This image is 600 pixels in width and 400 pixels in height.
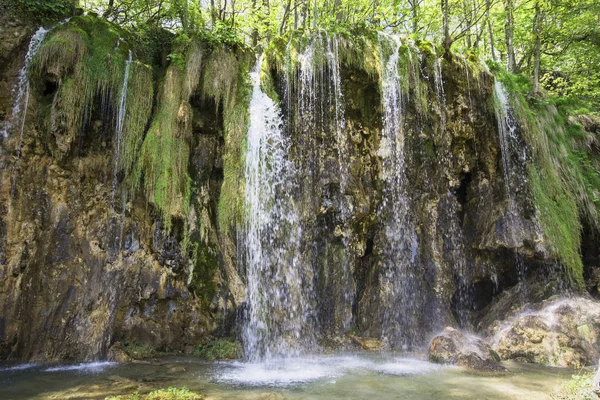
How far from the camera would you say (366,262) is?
1097 cm

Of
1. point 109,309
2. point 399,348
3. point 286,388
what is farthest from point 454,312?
point 109,309

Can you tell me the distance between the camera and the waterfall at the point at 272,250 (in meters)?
8.99

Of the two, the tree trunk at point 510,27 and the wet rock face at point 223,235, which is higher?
the tree trunk at point 510,27

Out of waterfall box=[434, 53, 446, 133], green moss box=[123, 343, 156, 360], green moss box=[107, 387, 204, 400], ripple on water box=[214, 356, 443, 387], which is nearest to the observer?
green moss box=[107, 387, 204, 400]

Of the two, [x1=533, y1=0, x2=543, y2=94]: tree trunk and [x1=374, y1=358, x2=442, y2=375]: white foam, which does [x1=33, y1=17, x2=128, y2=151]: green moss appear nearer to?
[x1=374, y1=358, x2=442, y2=375]: white foam

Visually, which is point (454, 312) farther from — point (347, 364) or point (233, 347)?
point (233, 347)

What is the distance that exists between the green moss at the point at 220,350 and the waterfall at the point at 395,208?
393 centimetres

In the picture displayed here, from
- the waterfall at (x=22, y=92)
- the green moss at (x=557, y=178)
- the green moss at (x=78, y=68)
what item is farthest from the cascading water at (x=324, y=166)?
the waterfall at (x=22, y=92)

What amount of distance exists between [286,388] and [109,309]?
4680mm

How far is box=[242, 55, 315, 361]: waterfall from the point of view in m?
8.99

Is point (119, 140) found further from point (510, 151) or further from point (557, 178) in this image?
point (557, 178)

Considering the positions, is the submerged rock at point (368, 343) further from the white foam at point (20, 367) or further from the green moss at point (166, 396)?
the white foam at point (20, 367)

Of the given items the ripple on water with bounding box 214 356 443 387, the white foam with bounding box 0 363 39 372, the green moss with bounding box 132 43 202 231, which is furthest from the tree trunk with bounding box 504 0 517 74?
the white foam with bounding box 0 363 39 372

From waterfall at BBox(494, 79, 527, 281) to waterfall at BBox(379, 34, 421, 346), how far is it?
113 inches
